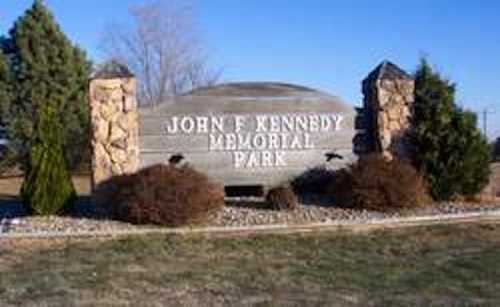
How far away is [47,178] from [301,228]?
13.4 ft

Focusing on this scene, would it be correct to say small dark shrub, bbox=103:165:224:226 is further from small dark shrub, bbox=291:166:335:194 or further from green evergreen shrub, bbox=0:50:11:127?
green evergreen shrub, bbox=0:50:11:127

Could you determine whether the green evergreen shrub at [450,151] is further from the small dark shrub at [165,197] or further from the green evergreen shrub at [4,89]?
the green evergreen shrub at [4,89]

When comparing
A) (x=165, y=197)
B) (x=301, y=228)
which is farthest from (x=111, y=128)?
(x=301, y=228)

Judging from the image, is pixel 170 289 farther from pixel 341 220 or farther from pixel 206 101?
pixel 206 101

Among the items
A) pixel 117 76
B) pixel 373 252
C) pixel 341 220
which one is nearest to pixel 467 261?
pixel 373 252

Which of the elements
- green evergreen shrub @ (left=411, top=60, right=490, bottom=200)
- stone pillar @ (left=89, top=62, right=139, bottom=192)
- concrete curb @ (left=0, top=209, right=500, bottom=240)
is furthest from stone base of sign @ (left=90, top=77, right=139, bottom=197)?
green evergreen shrub @ (left=411, top=60, right=490, bottom=200)

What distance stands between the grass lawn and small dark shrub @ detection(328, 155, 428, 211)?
1132mm

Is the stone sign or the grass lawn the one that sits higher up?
the stone sign

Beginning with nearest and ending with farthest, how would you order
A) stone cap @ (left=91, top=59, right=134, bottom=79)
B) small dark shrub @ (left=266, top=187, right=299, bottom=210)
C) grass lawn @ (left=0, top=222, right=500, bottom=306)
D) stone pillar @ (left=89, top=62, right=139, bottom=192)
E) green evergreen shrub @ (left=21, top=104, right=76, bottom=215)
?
grass lawn @ (left=0, top=222, right=500, bottom=306)
green evergreen shrub @ (left=21, top=104, right=76, bottom=215)
small dark shrub @ (left=266, top=187, right=299, bottom=210)
stone pillar @ (left=89, top=62, right=139, bottom=192)
stone cap @ (left=91, top=59, right=134, bottom=79)

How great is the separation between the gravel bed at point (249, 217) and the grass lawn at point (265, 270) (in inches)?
24.6

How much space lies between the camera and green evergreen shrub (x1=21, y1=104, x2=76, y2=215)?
1340cm

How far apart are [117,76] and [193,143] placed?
5.38ft

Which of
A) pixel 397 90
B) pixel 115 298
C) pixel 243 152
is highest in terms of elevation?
pixel 397 90

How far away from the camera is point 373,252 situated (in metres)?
10.7
